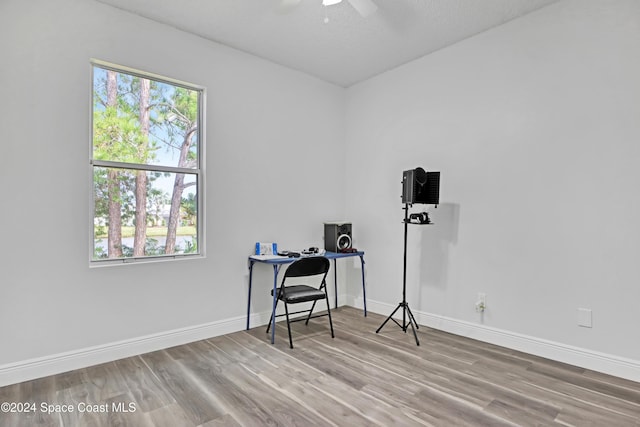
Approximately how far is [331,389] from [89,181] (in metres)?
2.44

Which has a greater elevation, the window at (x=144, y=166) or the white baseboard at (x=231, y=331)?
the window at (x=144, y=166)

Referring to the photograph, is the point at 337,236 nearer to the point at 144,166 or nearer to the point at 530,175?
the point at 530,175

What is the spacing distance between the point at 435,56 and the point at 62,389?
4.35 m

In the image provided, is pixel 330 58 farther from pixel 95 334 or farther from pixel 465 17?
pixel 95 334

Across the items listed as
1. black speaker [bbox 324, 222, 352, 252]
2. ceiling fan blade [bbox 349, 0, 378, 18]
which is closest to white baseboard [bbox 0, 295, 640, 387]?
black speaker [bbox 324, 222, 352, 252]

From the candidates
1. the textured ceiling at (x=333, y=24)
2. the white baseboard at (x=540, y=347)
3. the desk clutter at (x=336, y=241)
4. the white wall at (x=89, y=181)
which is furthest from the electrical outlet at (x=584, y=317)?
the white wall at (x=89, y=181)

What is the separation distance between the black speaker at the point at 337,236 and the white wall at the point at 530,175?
0.45 metres

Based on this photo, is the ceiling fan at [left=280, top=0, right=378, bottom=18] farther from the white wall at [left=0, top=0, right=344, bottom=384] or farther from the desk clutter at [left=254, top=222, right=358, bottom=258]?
the desk clutter at [left=254, top=222, right=358, bottom=258]

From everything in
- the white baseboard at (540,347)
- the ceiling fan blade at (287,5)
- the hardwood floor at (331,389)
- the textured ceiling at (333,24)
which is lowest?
the hardwood floor at (331,389)

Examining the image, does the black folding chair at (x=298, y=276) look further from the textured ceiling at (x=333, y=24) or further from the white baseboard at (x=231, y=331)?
the textured ceiling at (x=333, y=24)

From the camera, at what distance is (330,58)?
4016 millimetres

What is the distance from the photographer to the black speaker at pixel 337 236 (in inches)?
169

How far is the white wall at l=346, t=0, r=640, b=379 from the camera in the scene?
2.71m

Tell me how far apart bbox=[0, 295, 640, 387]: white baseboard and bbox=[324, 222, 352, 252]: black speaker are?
107 centimetres
